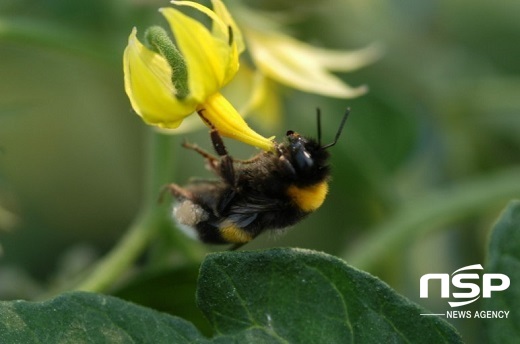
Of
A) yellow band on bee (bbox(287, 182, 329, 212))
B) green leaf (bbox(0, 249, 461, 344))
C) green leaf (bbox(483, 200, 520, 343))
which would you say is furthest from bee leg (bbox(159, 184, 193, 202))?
green leaf (bbox(483, 200, 520, 343))

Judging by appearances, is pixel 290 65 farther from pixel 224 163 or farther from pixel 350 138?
pixel 350 138

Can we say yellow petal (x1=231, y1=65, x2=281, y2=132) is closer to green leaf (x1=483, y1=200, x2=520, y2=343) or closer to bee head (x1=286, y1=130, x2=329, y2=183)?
bee head (x1=286, y1=130, x2=329, y2=183)

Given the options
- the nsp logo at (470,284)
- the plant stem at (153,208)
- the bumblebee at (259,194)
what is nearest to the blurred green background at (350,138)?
the nsp logo at (470,284)

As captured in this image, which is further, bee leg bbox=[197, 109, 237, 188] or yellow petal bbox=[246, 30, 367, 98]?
yellow petal bbox=[246, 30, 367, 98]

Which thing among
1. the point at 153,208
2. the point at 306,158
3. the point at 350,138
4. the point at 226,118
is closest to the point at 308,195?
the point at 306,158

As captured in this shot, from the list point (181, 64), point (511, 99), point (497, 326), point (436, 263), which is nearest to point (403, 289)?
point (436, 263)

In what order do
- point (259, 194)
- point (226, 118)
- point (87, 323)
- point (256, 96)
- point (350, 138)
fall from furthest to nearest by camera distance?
1. point (350, 138)
2. point (256, 96)
3. point (259, 194)
4. point (226, 118)
5. point (87, 323)
